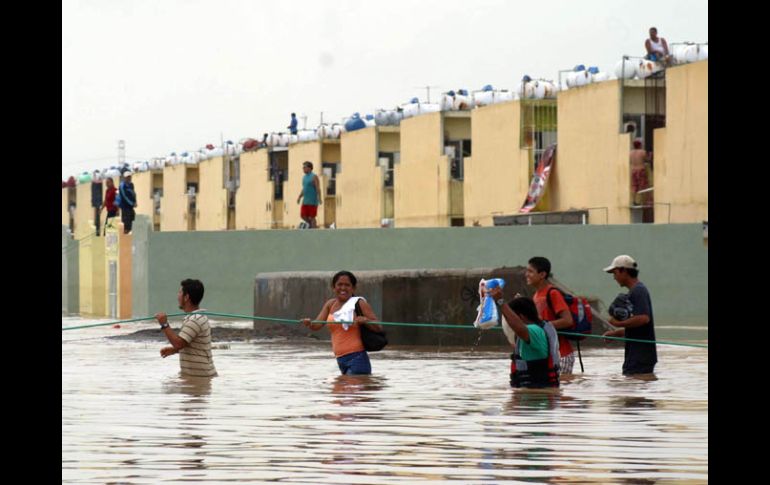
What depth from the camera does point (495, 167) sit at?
5269 centimetres

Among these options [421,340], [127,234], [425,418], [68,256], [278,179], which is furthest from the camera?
[278,179]

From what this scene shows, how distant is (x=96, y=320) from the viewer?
3809 cm

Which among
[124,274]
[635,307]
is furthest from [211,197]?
[635,307]

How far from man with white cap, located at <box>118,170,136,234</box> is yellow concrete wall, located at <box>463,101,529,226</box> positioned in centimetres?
1651

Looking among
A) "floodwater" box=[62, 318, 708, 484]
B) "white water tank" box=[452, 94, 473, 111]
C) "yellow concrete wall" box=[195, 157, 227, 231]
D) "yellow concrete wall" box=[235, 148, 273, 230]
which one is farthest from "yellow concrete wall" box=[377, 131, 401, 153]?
"floodwater" box=[62, 318, 708, 484]

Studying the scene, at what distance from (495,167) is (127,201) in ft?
63.6

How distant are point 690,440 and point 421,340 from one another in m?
13.8

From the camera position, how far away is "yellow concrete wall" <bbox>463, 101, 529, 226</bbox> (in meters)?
50.9

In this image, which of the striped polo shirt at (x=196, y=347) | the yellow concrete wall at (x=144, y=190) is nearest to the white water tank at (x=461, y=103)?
the yellow concrete wall at (x=144, y=190)

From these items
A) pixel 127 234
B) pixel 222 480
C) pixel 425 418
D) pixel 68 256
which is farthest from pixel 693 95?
pixel 222 480
